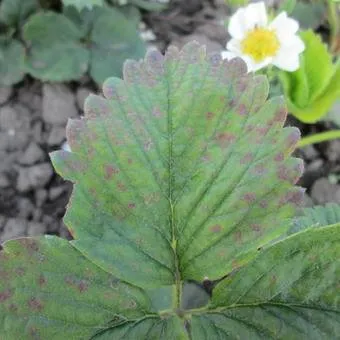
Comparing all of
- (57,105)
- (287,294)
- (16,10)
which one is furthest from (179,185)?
(16,10)

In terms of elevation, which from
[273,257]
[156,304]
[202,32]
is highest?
[202,32]

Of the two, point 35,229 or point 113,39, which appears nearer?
point 35,229

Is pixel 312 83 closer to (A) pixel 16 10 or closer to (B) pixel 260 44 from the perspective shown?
(B) pixel 260 44

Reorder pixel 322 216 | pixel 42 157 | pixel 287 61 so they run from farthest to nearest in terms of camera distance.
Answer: pixel 42 157
pixel 287 61
pixel 322 216

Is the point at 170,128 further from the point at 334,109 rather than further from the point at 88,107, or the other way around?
the point at 334,109

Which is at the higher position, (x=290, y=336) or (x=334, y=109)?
(x=334, y=109)

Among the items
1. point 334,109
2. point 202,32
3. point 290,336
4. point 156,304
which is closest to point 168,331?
point 290,336
